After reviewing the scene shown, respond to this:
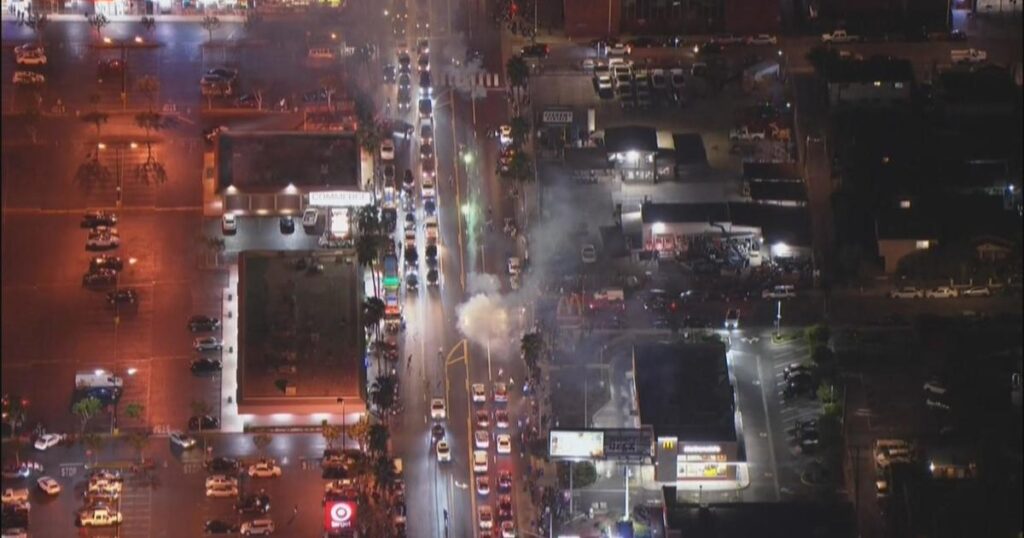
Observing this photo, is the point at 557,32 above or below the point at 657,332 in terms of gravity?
above

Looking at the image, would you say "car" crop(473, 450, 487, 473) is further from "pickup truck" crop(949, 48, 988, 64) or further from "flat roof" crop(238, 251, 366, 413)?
"pickup truck" crop(949, 48, 988, 64)

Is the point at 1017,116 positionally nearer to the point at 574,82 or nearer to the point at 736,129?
the point at 736,129

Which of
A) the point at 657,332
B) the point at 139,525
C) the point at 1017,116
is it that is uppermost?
the point at 1017,116

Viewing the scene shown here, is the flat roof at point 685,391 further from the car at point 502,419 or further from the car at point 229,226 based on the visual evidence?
the car at point 229,226

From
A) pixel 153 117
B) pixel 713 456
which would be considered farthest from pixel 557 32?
pixel 713 456

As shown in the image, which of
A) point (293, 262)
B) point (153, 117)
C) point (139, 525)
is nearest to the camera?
point (139, 525)

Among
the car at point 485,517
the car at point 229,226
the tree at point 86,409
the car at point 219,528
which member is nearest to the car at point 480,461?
the car at point 485,517

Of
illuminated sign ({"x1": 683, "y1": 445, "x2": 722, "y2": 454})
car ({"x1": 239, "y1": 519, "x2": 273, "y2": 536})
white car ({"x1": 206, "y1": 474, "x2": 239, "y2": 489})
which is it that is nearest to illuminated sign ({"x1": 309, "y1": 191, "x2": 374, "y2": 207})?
white car ({"x1": 206, "y1": 474, "x2": 239, "y2": 489})
